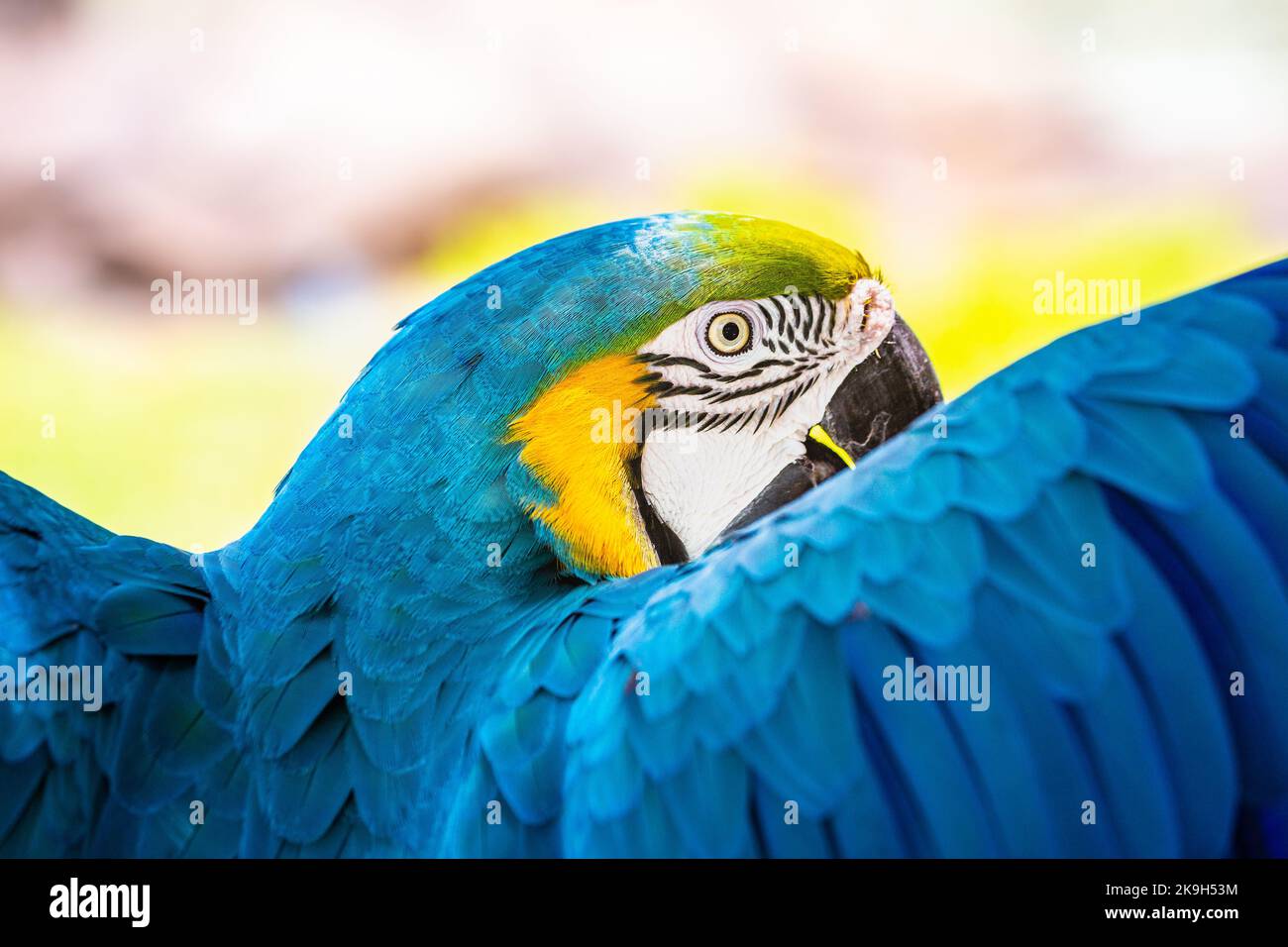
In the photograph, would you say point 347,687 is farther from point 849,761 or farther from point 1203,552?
point 1203,552

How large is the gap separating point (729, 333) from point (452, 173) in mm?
1125

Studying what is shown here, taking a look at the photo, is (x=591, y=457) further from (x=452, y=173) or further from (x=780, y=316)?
(x=452, y=173)

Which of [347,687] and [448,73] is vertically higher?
[448,73]

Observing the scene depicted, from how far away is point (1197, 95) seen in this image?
1.95 m

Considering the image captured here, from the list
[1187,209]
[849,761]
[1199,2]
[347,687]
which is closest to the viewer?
[849,761]

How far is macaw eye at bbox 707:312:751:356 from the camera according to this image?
4.53 feet

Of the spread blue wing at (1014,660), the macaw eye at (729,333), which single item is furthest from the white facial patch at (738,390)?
the spread blue wing at (1014,660)

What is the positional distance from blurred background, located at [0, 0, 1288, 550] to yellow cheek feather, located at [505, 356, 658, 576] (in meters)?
0.82

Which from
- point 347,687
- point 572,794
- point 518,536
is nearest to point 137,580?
point 347,687

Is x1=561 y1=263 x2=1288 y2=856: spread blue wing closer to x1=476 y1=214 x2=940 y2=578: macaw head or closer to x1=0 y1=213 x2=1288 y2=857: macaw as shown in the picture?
x1=0 y1=213 x2=1288 y2=857: macaw

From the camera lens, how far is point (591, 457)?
1.30 meters
